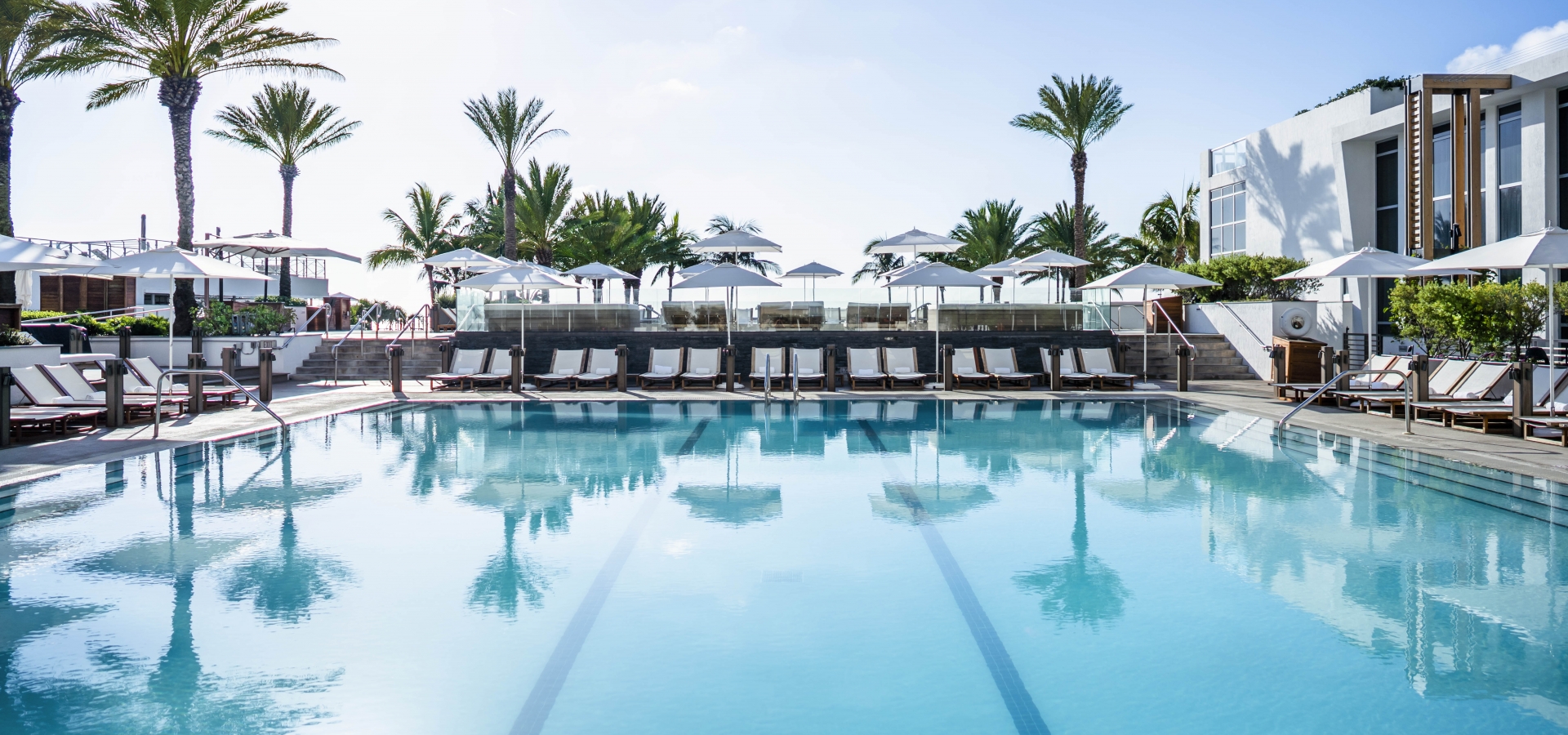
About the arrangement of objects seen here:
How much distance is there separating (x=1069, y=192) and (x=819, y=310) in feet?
57.3

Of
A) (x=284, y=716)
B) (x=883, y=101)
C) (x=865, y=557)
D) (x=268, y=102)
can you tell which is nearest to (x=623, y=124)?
(x=883, y=101)

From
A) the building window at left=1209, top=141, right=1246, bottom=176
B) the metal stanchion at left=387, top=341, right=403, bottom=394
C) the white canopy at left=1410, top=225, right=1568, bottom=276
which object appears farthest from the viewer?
the building window at left=1209, top=141, right=1246, bottom=176

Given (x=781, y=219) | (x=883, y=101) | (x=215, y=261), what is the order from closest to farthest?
→ 1. (x=215, y=261)
2. (x=883, y=101)
3. (x=781, y=219)

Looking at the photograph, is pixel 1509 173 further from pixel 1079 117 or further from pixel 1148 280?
pixel 1079 117

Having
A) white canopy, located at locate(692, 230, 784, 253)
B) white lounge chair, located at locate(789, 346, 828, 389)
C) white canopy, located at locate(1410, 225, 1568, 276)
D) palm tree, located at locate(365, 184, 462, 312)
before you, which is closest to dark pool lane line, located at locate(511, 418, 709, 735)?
white canopy, located at locate(1410, 225, 1568, 276)

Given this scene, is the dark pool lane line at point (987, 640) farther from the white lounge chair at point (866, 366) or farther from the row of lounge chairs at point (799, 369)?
the row of lounge chairs at point (799, 369)

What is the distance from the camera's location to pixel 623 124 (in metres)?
32.4

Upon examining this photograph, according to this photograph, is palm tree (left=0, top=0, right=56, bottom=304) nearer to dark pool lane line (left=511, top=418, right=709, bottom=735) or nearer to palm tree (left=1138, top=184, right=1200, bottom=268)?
dark pool lane line (left=511, top=418, right=709, bottom=735)

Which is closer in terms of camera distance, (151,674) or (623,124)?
(151,674)

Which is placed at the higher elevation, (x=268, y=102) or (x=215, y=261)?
(x=268, y=102)

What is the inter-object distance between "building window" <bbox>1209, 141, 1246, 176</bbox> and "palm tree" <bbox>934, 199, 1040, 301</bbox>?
6007 millimetres

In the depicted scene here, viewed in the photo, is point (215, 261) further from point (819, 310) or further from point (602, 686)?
point (602, 686)

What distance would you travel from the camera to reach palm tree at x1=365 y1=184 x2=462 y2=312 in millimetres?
39750

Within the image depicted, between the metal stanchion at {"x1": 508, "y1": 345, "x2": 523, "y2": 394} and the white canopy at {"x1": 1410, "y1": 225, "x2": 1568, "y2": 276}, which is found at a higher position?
the white canopy at {"x1": 1410, "y1": 225, "x2": 1568, "y2": 276}
